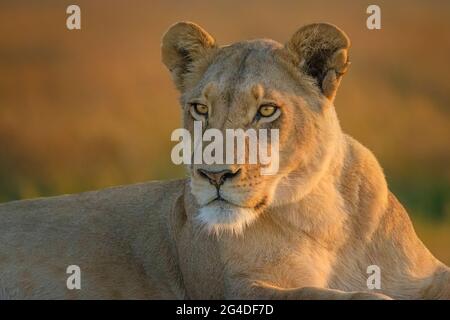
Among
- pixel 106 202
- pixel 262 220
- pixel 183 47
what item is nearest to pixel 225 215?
pixel 262 220

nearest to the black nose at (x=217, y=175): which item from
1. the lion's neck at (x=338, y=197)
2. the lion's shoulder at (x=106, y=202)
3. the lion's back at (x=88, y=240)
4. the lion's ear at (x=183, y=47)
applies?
the lion's neck at (x=338, y=197)

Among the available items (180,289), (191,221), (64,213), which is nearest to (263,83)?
(191,221)

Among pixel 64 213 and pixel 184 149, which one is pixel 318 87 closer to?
pixel 184 149

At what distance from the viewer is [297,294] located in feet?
18.0

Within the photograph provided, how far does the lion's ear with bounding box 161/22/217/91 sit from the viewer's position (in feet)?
19.9

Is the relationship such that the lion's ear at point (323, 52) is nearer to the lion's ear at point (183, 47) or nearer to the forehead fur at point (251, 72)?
the forehead fur at point (251, 72)

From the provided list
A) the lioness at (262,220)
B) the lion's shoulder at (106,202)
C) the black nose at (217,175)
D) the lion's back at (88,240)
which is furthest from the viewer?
the lion's shoulder at (106,202)

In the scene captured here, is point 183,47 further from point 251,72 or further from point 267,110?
point 267,110

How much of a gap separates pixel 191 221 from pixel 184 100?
586 millimetres

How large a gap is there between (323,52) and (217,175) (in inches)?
36.2

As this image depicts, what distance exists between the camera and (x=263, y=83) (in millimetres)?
5617

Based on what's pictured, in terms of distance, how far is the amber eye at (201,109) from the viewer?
5684 millimetres

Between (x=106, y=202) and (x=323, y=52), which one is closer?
(x=323, y=52)

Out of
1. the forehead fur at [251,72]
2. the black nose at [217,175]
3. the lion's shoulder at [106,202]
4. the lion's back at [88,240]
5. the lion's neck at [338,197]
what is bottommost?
the lion's back at [88,240]
